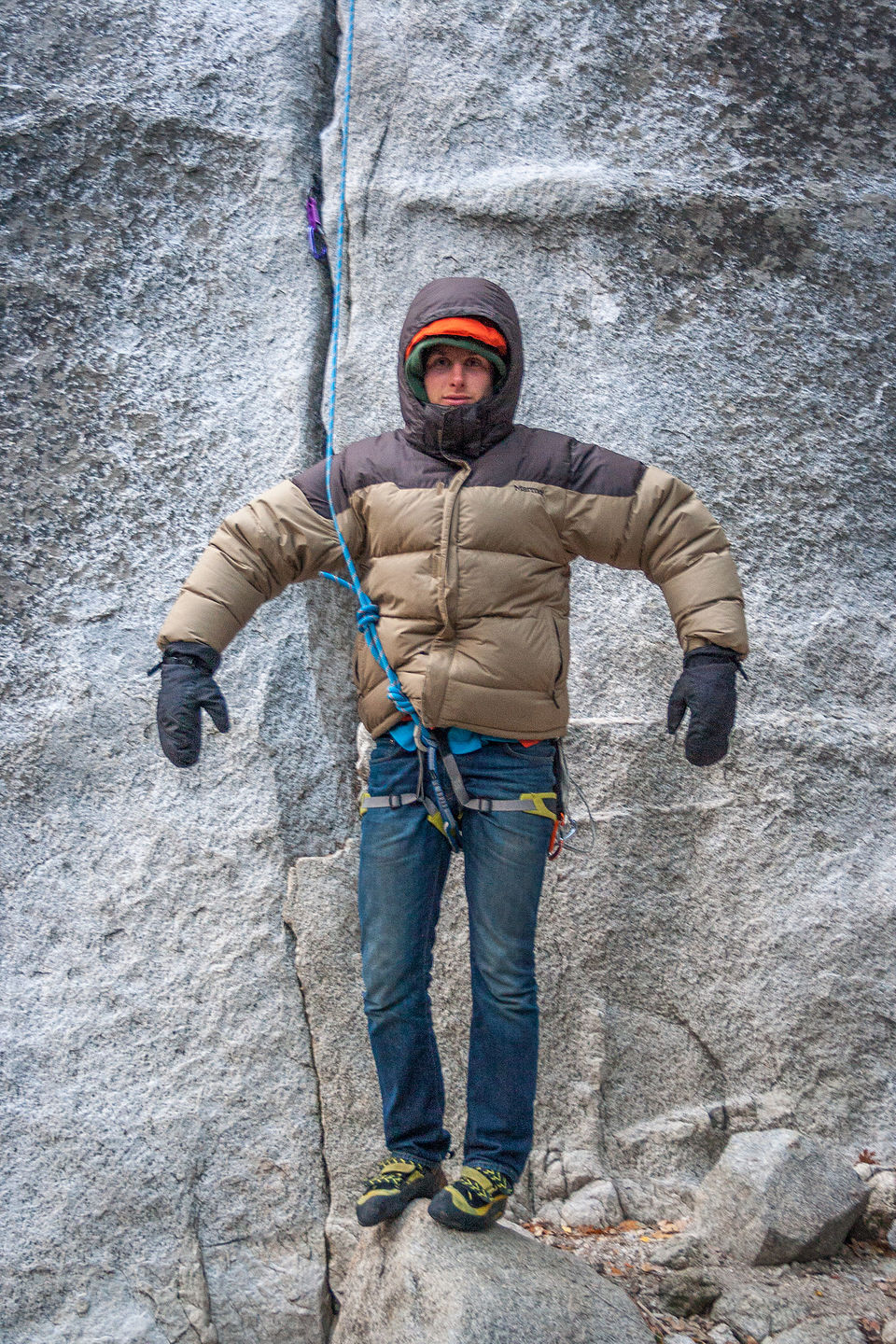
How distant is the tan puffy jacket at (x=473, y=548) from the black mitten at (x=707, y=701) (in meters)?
0.05

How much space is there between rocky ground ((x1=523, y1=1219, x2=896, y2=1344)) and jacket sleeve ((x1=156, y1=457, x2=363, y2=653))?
1.91m

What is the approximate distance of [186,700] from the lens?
2.66m

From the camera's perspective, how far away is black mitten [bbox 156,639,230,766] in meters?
2.65

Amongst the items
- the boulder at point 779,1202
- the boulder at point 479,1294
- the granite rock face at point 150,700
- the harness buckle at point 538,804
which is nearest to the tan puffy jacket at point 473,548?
the harness buckle at point 538,804

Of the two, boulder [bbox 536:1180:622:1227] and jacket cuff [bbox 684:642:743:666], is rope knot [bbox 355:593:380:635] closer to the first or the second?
jacket cuff [bbox 684:642:743:666]

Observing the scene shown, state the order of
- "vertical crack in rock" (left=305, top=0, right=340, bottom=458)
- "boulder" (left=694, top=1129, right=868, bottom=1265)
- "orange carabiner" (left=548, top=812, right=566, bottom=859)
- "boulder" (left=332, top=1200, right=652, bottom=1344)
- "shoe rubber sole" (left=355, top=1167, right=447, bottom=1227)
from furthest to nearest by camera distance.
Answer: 1. "vertical crack in rock" (left=305, top=0, right=340, bottom=458)
2. "boulder" (left=694, top=1129, right=868, bottom=1265)
3. "orange carabiner" (left=548, top=812, right=566, bottom=859)
4. "shoe rubber sole" (left=355, top=1167, right=447, bottom=1227)
5. "boulder" (left=332, top=1200, right=652, bottom=1344)

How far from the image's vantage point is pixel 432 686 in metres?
2.71

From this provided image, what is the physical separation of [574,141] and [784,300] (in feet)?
2.79

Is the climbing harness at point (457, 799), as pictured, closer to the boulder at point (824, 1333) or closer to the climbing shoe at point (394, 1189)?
the climbing shoe at point (394, 1189)

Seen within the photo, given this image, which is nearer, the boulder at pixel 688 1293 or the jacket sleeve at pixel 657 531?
the jacket sleeve at pixel 657 531

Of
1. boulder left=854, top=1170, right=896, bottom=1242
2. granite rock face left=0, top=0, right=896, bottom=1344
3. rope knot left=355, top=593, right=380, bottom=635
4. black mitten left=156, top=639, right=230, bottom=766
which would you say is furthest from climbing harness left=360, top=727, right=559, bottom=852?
boulder left=854, top=1170, right=896, bottom=1242

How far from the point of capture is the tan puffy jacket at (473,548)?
272 cm

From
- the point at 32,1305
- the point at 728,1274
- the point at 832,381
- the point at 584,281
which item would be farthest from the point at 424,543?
the point at 32,1305

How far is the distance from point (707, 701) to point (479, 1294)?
141 centimetres
